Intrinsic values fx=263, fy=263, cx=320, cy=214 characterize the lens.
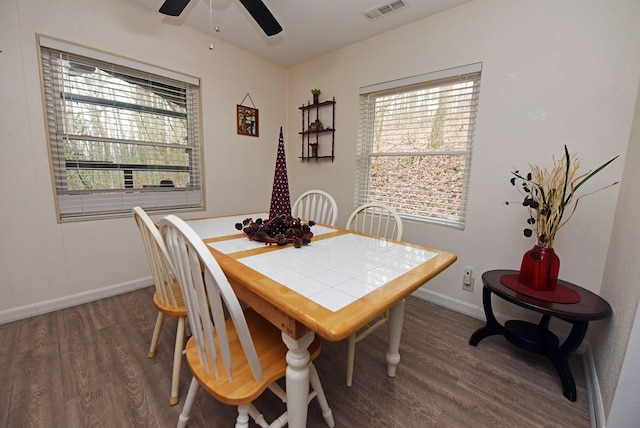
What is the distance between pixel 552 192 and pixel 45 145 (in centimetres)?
332

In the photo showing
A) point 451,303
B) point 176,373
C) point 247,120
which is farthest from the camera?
point 247,120

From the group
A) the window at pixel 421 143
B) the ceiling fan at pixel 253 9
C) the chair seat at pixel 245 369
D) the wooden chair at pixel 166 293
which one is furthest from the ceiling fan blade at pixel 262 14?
the chair seat at pixel 245 369

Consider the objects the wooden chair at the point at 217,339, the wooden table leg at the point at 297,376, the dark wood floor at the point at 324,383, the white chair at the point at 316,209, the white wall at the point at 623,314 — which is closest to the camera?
the wooden chair at the point at 217,339

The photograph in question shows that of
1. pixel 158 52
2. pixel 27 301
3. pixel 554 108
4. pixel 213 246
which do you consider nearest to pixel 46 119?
pixel 158 52

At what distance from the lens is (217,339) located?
2.93ft

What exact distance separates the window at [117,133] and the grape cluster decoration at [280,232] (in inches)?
56.7

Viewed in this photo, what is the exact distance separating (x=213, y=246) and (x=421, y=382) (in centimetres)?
133

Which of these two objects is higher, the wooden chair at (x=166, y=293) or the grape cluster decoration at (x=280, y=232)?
the grape cluster decoration at (x=280, y=232)

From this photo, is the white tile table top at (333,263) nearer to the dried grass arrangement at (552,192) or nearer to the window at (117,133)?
the dried grass arrangement at (552,192)

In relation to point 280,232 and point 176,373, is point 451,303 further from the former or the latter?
point 176,373

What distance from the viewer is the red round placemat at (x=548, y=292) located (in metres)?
1.40

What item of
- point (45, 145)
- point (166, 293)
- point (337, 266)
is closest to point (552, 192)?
point (337, 266)

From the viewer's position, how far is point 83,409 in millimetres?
1214

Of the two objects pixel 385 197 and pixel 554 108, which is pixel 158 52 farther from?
pixel 554 108
